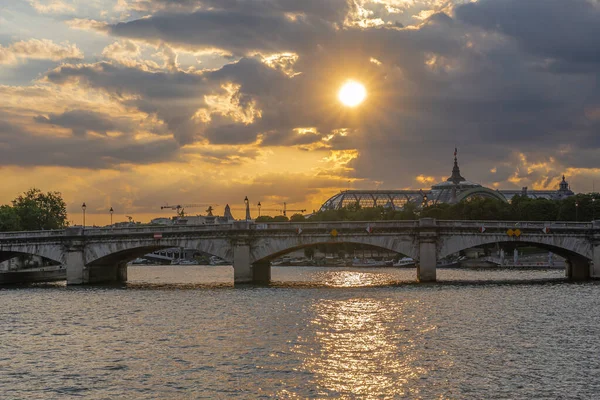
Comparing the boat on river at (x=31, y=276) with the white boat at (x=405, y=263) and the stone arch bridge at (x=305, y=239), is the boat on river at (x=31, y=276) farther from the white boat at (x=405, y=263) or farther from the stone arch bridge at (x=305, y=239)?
the white boat at (x=405, y=263)

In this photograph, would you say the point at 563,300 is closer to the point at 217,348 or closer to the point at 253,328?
the point at 253,328

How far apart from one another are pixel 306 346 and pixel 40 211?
131030mm

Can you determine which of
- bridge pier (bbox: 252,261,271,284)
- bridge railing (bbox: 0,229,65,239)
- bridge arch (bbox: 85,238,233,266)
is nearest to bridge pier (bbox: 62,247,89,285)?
bridge arch (bbox: 85,238,233,266)

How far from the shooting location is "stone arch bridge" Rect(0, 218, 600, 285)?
10794cm

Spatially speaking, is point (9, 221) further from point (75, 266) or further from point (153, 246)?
point (153, 246)

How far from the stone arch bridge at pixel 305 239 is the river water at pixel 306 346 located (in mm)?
15161

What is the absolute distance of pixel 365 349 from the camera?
55969 mm

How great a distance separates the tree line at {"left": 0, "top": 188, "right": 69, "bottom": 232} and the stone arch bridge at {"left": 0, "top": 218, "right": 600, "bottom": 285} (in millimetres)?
45808

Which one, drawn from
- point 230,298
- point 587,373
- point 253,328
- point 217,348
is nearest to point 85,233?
point 230,298

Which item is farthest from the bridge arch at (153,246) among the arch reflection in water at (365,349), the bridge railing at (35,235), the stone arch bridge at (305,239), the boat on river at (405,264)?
the boat on river at (405,264)

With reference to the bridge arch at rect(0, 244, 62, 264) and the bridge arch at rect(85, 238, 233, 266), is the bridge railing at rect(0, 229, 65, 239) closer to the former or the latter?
the bridge arch at rect(0, 244, 62, 264)

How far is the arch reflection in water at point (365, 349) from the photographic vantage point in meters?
45.4

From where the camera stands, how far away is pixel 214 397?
1694 inches

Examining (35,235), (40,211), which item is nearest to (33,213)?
(40,211)
